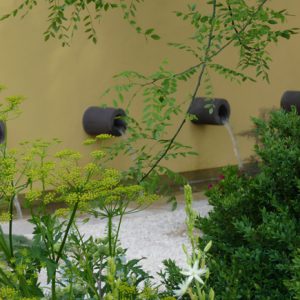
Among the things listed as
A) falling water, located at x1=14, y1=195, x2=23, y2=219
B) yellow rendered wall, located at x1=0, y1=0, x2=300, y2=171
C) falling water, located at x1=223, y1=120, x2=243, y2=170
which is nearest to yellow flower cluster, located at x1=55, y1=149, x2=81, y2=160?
falling water, located at x1=14, y1=195, x2=23, y2=219

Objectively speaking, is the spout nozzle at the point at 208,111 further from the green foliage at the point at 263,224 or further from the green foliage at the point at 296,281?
the green foliage at the point at 296,281

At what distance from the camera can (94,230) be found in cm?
840

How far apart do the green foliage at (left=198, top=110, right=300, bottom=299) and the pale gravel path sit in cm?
356

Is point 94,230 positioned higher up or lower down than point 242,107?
lower down

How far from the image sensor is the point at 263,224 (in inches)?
112

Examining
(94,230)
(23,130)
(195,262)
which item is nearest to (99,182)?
(195,262)

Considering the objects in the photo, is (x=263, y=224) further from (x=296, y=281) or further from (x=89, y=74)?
(x=89, y=74)

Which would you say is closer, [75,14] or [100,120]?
[75,14]

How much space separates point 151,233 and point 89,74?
278 cm

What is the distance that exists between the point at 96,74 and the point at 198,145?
1.94 metres

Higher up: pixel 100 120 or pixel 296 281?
pixel 100 120

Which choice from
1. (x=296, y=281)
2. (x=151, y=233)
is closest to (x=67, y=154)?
(x=296, y=281)

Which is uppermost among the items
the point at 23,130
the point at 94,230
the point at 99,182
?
the point at 23,130

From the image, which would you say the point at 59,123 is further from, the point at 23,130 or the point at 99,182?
the point at 99,182
